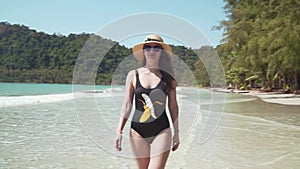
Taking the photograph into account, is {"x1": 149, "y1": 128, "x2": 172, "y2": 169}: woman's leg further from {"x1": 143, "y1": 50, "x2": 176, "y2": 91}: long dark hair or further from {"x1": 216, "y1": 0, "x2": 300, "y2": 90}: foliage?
{"x1": 216, "y1": 0, "x2": 300, "y2": 90}: foliage

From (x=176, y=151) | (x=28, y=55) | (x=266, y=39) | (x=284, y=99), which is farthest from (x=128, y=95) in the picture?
(x=28, y=55)

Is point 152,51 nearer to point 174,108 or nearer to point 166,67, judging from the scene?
point 166,67

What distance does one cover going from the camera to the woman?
2.62 m

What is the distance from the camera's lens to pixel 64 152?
263 inches

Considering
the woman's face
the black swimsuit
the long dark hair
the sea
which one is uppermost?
the woman's face

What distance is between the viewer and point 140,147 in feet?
8.98

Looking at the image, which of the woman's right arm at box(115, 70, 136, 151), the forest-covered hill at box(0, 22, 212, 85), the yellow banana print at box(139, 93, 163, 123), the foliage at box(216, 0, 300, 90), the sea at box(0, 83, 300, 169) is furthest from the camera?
the forest-covered hill at box(0, 22, 212, 85)

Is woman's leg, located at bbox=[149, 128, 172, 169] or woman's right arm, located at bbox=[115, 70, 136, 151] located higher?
woman's right arm, located at bbox=[115, 70, 136, 151]

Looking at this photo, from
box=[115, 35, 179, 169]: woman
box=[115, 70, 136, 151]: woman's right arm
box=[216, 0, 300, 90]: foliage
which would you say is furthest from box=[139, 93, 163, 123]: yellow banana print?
box=[216, 0, 300, 90]: foliage

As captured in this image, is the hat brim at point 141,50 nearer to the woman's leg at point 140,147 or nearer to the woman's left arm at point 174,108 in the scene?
the woman's left arm at point 174,108

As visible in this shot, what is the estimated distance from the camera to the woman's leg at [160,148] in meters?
2.70

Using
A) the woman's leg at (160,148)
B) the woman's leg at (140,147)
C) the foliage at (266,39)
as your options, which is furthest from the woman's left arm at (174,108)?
the foliage at (266,39)

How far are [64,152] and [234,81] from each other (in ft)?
153

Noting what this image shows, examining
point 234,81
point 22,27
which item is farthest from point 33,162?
point 22,27
